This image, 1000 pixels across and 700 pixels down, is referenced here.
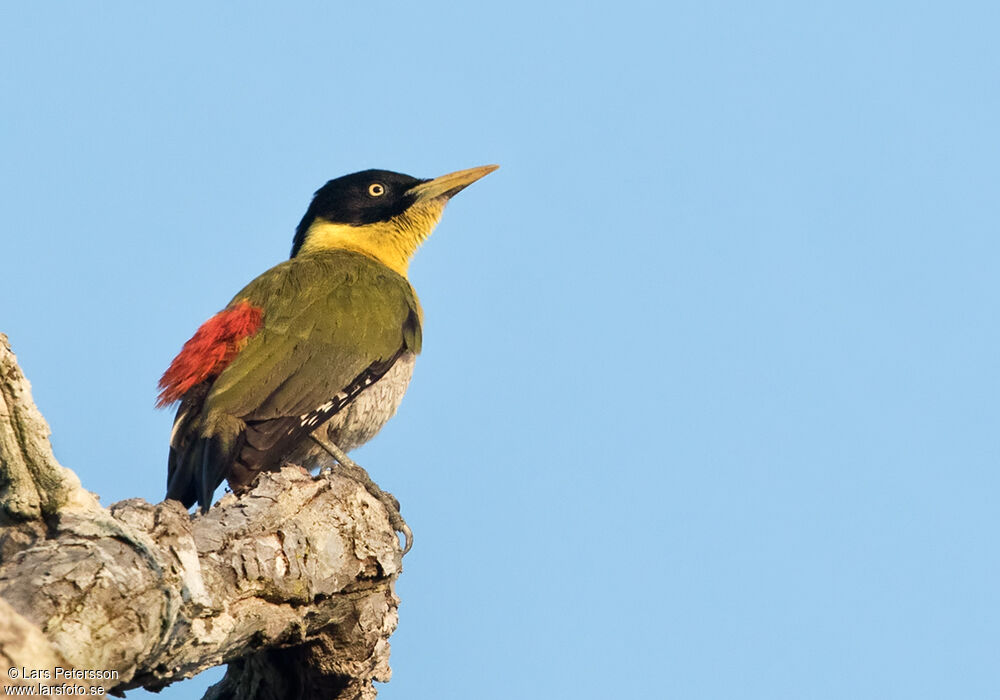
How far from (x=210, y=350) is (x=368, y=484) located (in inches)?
53.4

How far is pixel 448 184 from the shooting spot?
8.73m

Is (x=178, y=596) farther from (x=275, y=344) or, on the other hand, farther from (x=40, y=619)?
(x=275, y=344)

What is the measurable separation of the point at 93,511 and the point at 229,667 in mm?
2003

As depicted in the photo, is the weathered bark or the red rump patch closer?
the weathered bark

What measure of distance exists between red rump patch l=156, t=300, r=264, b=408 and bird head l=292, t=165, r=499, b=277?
1.85 meters

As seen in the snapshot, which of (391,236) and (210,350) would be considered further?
(391,236)

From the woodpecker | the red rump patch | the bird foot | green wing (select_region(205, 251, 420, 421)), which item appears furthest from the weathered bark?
the red rump patch

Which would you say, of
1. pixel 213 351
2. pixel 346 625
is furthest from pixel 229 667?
pixel 213 351

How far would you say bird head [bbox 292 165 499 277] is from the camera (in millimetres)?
8586

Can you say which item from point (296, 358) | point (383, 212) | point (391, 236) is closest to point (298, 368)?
point (296, 358)

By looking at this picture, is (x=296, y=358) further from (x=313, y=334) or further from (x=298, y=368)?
(x=313, y=334)

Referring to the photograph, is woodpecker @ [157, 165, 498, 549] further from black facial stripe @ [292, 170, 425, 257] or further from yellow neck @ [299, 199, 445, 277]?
black facial stripe @ [292, 170, 425, 257]

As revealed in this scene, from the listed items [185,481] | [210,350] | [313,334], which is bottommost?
[185,481]

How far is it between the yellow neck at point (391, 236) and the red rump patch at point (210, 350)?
1.78m
